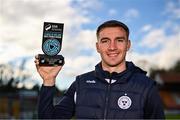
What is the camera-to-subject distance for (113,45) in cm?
342

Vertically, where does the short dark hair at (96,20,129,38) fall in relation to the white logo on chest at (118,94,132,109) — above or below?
above

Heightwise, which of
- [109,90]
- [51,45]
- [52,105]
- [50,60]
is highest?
[51,45]

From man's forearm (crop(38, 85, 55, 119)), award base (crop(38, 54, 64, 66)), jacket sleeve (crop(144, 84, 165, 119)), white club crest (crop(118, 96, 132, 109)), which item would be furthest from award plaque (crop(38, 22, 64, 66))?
jacket sleeve (crop(144, 84, 165, 119))

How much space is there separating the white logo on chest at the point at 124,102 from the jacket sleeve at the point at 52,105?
0.40 metres

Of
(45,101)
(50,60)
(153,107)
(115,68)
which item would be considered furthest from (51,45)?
(153,107)

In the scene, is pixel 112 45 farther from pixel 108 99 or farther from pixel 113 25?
pixel 108 99

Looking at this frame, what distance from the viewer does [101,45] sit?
136 inches

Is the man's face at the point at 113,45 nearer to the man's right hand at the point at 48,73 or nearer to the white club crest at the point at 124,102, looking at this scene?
the white club crest at the point at 124,102

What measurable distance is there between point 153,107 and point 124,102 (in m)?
0.22

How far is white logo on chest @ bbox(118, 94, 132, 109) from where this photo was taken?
3.36m

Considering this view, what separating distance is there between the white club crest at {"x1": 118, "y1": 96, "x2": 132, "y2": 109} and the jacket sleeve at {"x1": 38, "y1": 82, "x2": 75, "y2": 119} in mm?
398

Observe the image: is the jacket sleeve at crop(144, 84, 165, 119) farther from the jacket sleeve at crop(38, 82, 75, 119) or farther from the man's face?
the jacket sleeve at crop(38, 82, 75, 119)

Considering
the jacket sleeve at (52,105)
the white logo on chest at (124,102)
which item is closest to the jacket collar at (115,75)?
the white logo on chest at (124,102)

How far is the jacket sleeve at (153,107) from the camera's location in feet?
11.0
